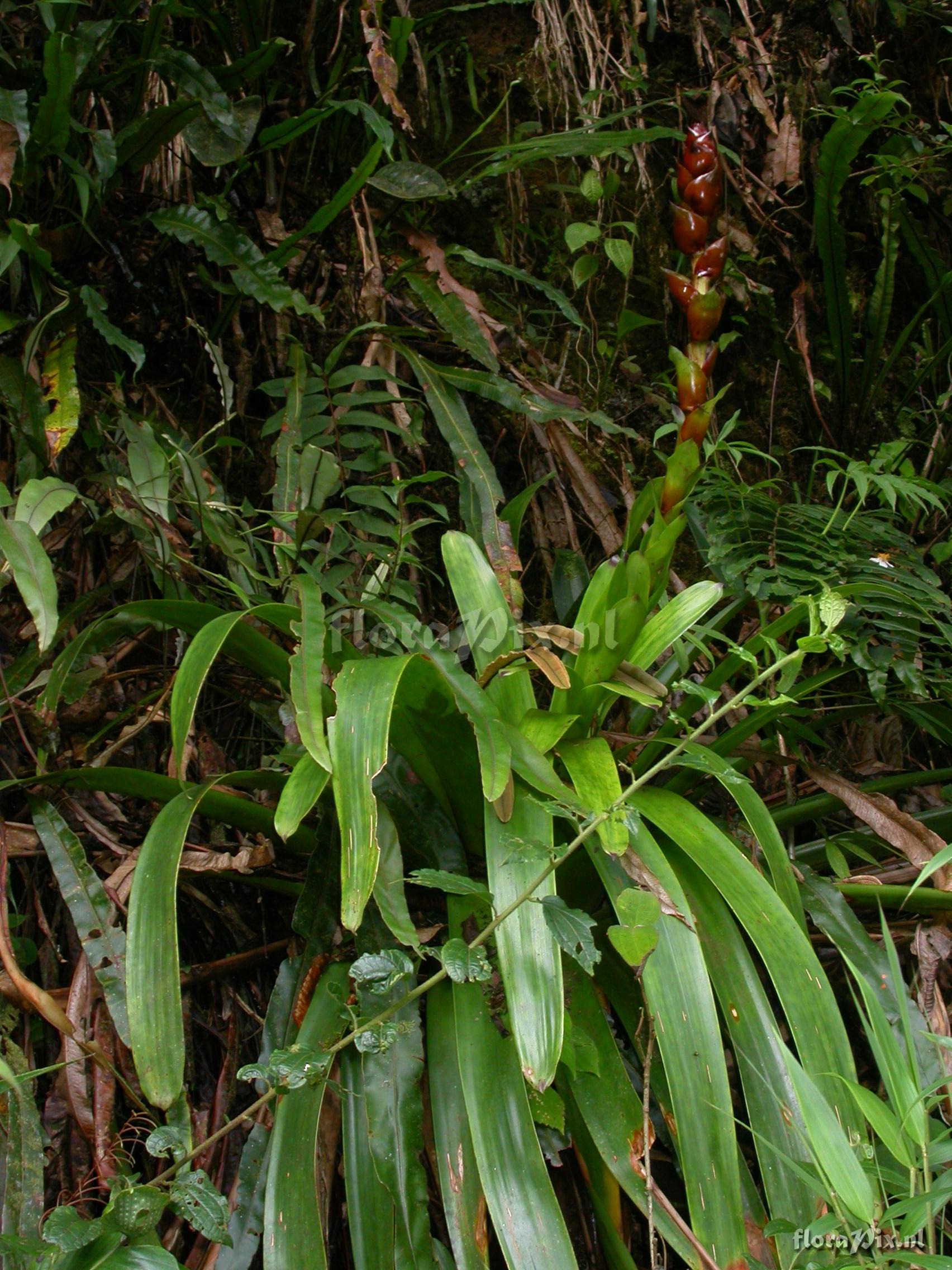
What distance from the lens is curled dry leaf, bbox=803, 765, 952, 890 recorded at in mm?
1191

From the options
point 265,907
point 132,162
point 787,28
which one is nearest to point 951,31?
point 787,28

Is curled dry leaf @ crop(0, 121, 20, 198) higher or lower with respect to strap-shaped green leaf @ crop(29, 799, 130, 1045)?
higher

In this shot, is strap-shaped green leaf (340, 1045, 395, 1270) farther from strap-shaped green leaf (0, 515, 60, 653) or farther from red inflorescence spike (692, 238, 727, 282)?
red inflorescence spike (692, 238, 727, 282)

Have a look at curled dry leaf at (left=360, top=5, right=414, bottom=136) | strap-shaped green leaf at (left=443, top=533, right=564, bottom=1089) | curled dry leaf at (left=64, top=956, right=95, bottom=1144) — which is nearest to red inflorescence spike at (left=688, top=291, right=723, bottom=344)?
strap-shaped green leaf at (left=443, top=533, right=564, bottom=1089)

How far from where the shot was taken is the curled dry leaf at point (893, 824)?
1.19 meters

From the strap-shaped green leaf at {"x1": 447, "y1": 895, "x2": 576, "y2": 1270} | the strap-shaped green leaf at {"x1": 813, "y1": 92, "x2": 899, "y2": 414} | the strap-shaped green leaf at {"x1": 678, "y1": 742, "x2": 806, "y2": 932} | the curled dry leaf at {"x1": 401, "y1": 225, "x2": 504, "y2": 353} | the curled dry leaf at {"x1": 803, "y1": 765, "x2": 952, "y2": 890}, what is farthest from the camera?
the strap-shaped green leaf at {"x1": 813, "y1": 92, "x2": 899, "y2": 414}

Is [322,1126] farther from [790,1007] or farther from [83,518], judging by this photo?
[83,518]

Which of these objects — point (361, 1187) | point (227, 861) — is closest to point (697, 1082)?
point (361, 1187)

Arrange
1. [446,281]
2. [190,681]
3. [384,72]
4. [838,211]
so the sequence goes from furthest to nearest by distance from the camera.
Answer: [838,211] < [446,281] < [384,72] < [190,681]

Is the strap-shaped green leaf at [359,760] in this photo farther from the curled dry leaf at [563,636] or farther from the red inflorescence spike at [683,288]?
the red inflorescence spike at [683,288]

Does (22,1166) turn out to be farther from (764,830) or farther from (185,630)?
(764,830)

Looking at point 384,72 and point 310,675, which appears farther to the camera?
point 384,72

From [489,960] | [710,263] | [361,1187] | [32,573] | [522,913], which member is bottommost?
[361,1187]

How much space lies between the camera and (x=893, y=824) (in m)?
1.23
